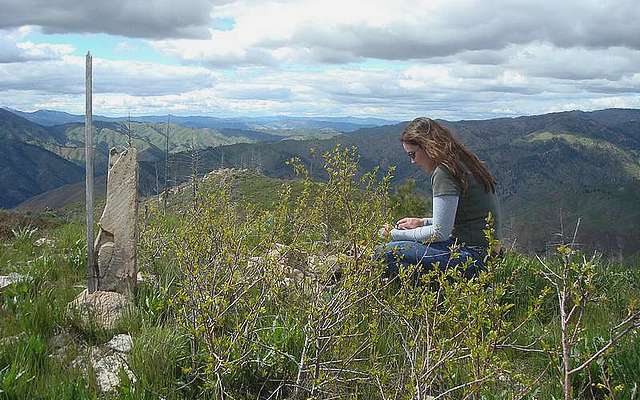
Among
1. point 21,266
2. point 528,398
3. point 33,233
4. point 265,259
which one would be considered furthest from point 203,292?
point 33,233

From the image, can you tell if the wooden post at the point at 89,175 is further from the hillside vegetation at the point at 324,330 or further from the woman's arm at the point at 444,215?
the woman's arm at the point at 444,215

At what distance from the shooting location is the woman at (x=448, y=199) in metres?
5.22

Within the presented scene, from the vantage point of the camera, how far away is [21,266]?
6.44 metres

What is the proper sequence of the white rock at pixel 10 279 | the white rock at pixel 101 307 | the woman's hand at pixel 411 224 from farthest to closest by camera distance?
the woman's hand at pixel 411 224 < the white rock at pixel 10 279 < the white rock at pixel 101 307

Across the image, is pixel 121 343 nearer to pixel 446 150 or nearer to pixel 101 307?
pixel 101 307

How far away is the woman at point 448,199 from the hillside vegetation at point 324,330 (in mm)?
780

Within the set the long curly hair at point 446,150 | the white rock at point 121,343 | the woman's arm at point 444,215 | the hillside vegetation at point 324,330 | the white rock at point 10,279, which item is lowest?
the white rock at point 121,343

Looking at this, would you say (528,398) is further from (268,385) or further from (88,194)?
(88,194)

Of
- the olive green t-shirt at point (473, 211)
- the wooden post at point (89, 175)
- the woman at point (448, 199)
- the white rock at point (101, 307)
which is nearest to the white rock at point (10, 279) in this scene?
the wooden post at point (89, 175)

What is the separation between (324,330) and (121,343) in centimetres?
179

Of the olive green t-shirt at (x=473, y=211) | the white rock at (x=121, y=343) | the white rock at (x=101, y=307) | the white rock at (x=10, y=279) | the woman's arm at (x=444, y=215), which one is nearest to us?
the white rock at (x=121, y=343)

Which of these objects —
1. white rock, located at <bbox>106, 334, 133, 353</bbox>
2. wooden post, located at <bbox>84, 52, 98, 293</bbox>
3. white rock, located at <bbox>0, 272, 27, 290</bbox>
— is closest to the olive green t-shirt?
white rock, located at <bbox>106, 334, 133, 353</bbox>

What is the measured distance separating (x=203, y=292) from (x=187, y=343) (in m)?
0.65

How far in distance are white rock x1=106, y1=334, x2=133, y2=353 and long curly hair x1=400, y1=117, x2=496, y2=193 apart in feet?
9.58
